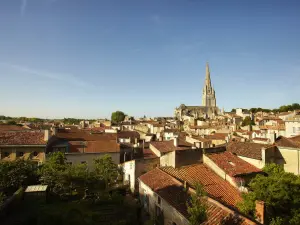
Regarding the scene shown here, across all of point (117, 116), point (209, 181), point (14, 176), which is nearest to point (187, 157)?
point (209, 181)

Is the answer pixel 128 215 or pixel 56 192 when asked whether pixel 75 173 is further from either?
pixel 128 215

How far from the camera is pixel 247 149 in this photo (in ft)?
80.0

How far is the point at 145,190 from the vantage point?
59.9 feet

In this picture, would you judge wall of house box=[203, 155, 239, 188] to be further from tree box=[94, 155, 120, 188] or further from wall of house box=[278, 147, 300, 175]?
tree box=[94, 155, 120, 188]

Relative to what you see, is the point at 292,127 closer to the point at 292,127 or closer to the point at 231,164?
the point at 292,127

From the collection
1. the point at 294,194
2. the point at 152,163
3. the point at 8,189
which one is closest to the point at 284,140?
the point at 294,194

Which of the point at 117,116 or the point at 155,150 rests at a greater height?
the point at 117,116

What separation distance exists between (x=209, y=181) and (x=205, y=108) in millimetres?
160597

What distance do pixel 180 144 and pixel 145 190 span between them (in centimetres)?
1649

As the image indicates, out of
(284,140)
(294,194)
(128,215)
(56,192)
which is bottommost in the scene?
(128,215)

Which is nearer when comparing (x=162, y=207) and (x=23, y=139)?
(x=162, y=207)

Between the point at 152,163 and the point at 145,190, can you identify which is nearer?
the point at 145,190

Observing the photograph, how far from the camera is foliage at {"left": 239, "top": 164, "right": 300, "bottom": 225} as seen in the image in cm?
1365

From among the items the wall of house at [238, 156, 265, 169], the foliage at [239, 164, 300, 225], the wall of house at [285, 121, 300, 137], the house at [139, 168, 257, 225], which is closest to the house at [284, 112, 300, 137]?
the wall of house at [285, 121, 300, 137]
